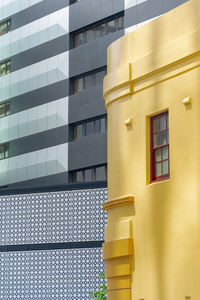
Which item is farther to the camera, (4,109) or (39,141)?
(4,109)

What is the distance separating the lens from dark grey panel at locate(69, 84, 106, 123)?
40906 mm

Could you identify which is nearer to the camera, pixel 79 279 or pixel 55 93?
pixel 79 279

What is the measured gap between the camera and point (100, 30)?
4266 centimetres

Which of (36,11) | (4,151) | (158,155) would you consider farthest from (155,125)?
(36,11)

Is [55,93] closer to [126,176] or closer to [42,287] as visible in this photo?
[42,287]

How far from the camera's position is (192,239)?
14.9m

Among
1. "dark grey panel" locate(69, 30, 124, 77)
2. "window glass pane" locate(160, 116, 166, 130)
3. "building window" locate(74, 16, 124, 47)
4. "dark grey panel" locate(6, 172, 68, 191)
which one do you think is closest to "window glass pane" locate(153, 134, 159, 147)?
"window glass pane" locate(160, 116, 166, 130)

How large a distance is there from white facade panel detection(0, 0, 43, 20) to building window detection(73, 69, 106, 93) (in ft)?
22.6

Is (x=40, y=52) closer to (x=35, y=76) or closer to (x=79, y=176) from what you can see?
(x=35, y=76)

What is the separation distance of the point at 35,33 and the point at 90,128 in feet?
26.7

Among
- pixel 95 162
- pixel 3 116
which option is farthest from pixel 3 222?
pixel 3 116

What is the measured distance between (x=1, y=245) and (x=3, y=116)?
50.5 ft

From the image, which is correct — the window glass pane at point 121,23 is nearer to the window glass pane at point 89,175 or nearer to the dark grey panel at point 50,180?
the window glass pane at point 89,175

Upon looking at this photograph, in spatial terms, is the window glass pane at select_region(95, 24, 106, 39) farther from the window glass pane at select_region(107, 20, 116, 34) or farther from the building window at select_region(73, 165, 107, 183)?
the building window at select_region(73, 165, 107, 183)
